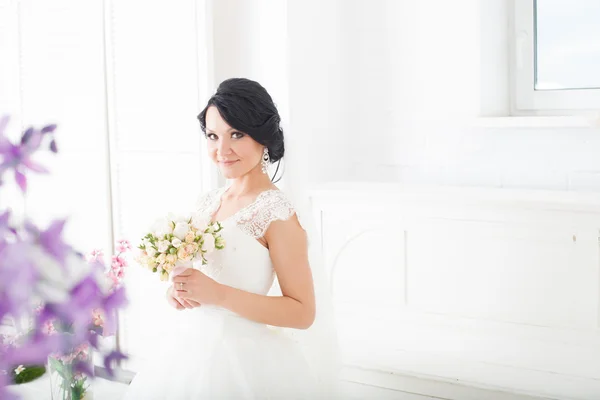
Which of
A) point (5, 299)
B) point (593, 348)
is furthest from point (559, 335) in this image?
point (5, 299)

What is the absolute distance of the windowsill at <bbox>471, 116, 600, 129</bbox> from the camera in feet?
7.98

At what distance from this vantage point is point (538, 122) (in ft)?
8.29

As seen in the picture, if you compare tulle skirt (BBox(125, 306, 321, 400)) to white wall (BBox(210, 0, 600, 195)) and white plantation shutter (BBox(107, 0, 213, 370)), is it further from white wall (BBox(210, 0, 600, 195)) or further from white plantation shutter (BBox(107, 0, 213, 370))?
white plantation shutter (BBox(107, 0, 213, 370))

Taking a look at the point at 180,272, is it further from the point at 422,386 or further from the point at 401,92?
the point at 401,92

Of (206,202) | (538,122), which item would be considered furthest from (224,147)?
(538,122)

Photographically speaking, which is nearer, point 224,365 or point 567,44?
point 224,365

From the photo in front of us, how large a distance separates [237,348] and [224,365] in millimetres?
57

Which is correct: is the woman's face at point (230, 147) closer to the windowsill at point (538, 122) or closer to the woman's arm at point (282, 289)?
the woman's arm at point (282, 289)

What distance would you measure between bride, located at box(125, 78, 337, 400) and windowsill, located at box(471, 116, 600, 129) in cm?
97

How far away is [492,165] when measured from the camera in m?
2.77

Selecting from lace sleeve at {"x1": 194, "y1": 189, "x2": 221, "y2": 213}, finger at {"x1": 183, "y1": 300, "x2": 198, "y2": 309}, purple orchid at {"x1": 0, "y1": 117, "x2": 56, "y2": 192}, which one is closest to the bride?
finger at {"x1": 183, "y1": 300, "x2": 198, "y2": 309}

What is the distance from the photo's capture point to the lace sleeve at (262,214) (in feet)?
6.28

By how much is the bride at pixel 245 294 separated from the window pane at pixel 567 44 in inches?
51.9

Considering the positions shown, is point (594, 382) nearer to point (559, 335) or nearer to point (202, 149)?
point (559, 335)
